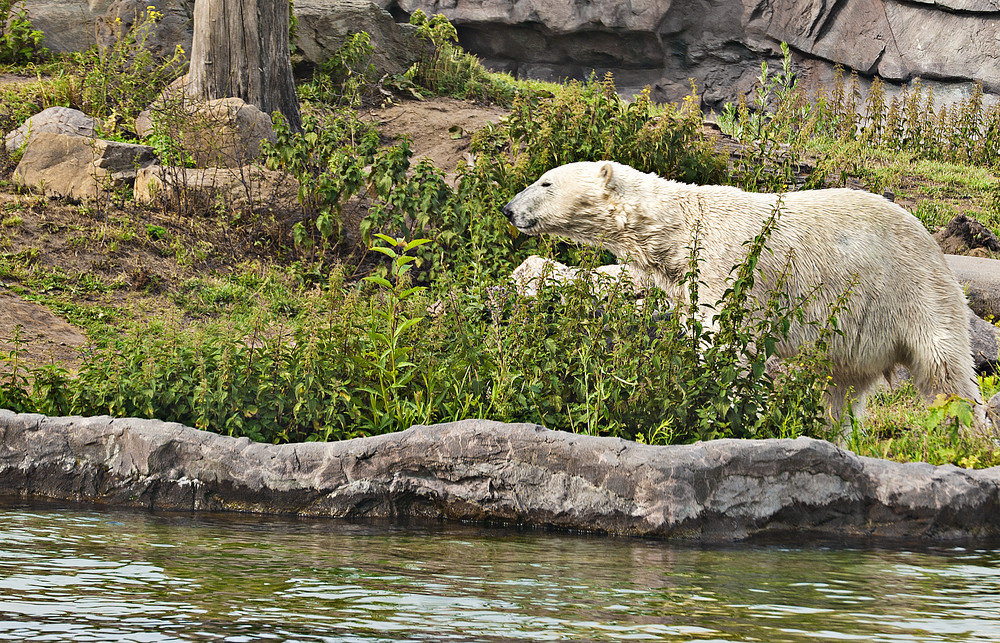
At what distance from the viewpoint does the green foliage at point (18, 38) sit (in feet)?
43.2

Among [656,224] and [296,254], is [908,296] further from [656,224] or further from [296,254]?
[296,254]

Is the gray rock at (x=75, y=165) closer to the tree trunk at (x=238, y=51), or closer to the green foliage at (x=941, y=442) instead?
the tree trunk at (x=238, y=51)

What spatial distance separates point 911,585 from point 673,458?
43.8 inches

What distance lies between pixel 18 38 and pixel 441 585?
13.0 metres

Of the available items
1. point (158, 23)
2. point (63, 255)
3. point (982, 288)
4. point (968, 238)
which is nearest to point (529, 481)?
point (63, 255)

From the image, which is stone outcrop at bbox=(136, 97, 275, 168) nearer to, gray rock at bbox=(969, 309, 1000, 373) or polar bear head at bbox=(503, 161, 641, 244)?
polar bear head at bbox=(503, 161, 641, 244)

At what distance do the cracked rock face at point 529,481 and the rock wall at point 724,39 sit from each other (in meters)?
17.6

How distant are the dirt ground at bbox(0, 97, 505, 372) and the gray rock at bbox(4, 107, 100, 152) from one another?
960 millimetres

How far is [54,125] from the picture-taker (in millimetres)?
9867

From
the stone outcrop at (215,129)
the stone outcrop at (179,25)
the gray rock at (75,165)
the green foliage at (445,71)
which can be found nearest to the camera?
the gray rock at (75,165)

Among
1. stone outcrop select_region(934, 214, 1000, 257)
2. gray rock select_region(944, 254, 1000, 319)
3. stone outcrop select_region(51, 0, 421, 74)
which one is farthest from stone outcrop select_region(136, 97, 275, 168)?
stone outcrop select_region(934, 214, 1000, 257)

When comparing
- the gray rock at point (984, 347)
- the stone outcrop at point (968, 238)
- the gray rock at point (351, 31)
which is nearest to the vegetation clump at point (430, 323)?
the gray rock at point (984, 347)

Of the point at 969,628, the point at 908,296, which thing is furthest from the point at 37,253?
the point at 969,628

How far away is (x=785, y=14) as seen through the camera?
21281mm
